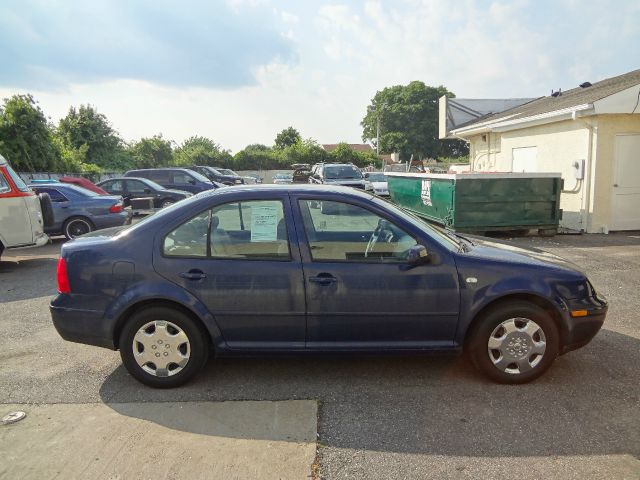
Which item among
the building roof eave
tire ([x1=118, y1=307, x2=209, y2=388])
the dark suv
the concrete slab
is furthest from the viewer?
the dark suv

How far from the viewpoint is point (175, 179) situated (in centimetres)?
1814

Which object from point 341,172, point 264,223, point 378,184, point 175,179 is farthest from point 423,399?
point 378,184

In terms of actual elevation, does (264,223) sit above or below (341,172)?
below

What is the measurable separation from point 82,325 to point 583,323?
3.96m

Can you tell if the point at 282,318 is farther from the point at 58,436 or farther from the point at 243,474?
the point at 58,436

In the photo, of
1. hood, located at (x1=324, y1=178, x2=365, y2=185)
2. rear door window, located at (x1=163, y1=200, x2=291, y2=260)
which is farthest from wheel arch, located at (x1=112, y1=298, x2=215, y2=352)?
hood, located at (x1=324, y1=178, x2=365, y2=185)

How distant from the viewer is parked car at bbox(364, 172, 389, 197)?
1942 cm

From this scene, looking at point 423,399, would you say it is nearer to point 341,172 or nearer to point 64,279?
point 64,279

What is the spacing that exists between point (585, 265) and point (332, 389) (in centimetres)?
620

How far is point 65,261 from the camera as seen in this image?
12.5 ft

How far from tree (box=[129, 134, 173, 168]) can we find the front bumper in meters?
40.6

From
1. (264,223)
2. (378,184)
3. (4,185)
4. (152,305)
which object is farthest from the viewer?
(378,184)

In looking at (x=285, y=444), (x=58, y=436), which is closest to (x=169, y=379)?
(x=58, y=436)

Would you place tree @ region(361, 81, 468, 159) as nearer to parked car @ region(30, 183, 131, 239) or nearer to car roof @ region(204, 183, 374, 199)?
parked car @ region(30, 183, 131, 239)
